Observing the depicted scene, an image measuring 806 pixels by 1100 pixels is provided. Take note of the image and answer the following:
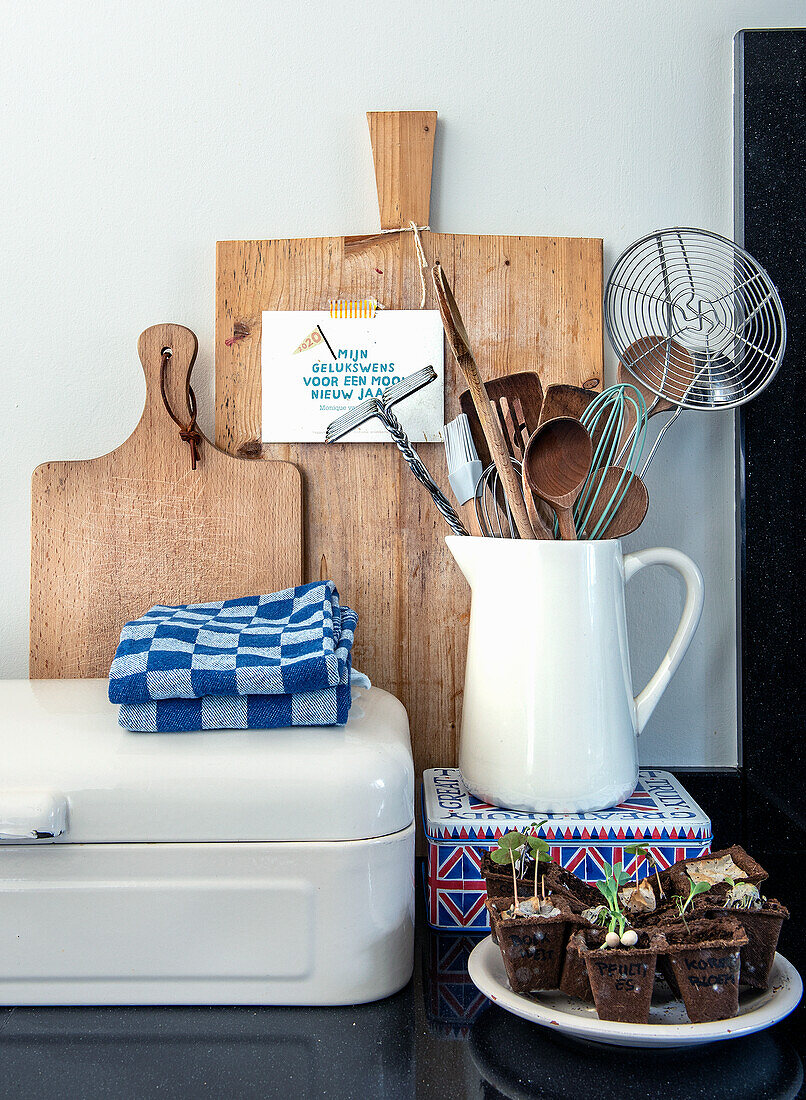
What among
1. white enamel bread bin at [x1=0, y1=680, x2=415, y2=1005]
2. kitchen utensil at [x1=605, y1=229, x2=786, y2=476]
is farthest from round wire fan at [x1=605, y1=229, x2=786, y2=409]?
white enamel bread bin at [x1=0, y1=680, x2=415, y2=1005]

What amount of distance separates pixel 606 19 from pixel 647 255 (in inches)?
10.1

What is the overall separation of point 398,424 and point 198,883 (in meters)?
0.44

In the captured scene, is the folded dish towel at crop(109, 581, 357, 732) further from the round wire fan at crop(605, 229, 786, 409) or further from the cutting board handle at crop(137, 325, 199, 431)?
the round wire fan at crop(605, 229, 786, 409)

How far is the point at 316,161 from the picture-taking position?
94 cm

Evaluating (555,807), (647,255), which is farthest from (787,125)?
(555,807)

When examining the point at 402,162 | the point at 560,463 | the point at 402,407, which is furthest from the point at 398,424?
the point at 402,162

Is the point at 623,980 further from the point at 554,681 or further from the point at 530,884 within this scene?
the point at 554,681

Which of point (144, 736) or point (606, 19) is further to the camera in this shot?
point (606, 19)

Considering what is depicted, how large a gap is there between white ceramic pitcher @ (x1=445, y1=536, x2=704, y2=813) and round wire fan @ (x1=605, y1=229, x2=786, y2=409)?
22cm

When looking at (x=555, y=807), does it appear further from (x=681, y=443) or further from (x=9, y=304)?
(x=9, y=304)

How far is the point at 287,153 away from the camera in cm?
94

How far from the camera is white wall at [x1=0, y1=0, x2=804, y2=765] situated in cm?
94

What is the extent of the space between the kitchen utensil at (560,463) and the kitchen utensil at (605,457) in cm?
2

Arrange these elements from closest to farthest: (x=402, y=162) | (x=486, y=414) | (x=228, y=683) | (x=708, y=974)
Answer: (x=708, y=974) → (x=228, y=683) → (x=486, y=414) → (x=402, y=162)
